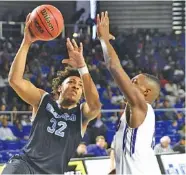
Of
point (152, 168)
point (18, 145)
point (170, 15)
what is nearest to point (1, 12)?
point (170, 15)

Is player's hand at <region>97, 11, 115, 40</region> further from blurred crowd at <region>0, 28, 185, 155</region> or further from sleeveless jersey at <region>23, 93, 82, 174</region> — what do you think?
blurred crowd at <region>0, 28, 185, 155</region>

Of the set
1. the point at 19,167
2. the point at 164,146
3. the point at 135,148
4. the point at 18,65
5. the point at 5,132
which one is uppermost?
the point at 18,65

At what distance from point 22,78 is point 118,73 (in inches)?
36.7

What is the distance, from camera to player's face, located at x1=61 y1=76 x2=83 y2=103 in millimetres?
4055

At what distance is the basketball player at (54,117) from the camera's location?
3.94m

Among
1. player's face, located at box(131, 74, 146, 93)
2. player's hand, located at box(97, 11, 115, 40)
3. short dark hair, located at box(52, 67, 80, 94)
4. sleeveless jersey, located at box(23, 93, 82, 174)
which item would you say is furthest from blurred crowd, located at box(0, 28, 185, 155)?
player's hand, located at box(97, 11, 115, 40)

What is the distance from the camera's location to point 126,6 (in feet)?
54.3

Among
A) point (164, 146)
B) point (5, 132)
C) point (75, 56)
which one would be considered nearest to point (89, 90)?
point (75, 56)

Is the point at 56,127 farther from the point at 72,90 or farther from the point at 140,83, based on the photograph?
the point at 140,83

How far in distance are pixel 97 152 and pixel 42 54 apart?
5.31 m

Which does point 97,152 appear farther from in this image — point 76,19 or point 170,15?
point 170,15

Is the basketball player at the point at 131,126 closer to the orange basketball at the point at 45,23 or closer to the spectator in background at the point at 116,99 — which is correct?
the orange basketball at the point at 45,23

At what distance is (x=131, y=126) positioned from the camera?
11.6 ft

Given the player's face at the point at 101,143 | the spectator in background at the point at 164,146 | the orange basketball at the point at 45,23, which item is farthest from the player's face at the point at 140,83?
the spectator in background at the point at 164,146
